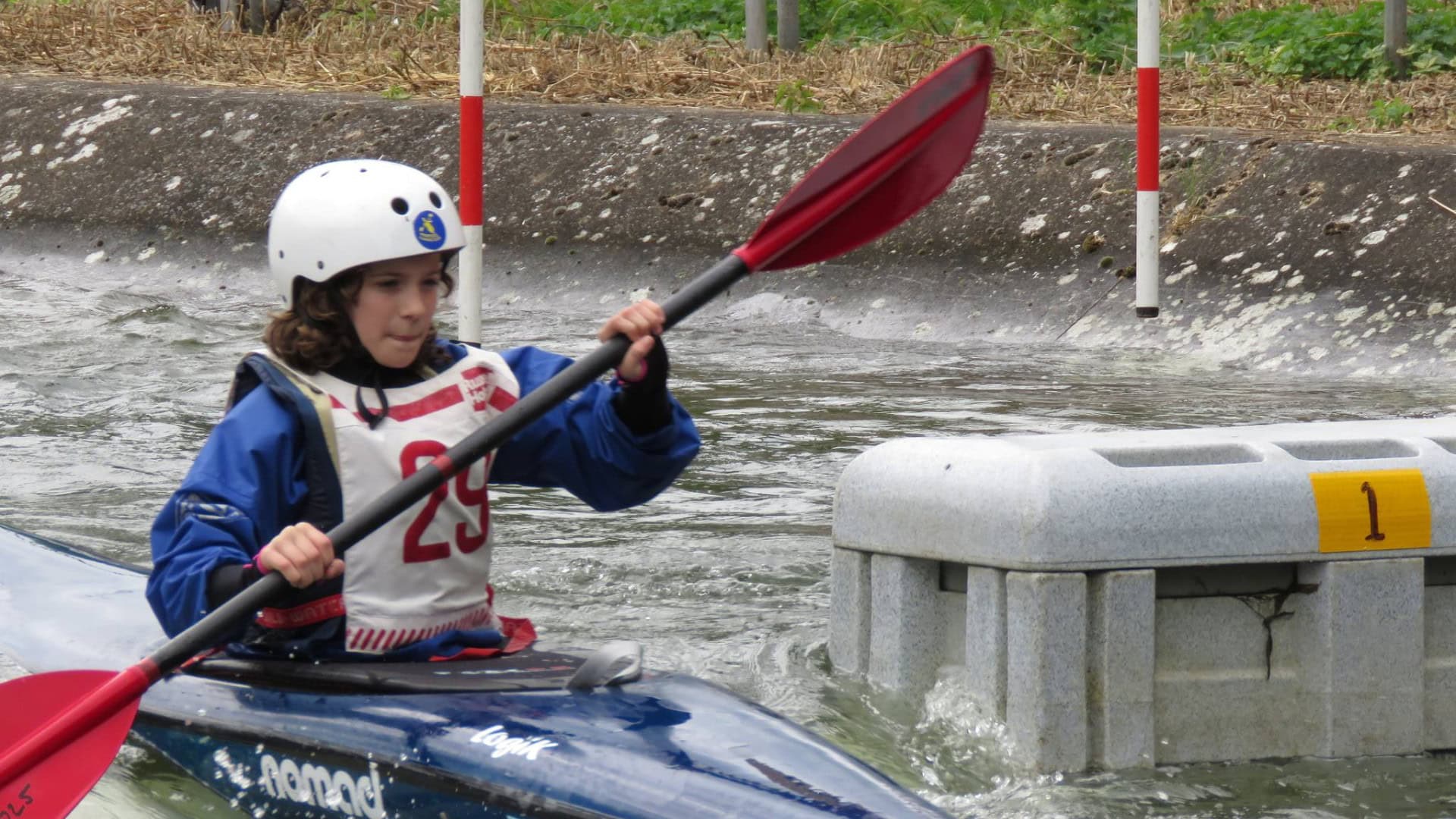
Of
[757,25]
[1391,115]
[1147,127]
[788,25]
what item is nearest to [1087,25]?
[788,25]

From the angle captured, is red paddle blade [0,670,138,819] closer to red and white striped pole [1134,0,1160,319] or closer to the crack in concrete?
the crack in concrete

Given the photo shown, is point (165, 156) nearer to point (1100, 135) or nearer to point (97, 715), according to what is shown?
point (1100, 135)

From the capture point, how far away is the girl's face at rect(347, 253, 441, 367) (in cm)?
261

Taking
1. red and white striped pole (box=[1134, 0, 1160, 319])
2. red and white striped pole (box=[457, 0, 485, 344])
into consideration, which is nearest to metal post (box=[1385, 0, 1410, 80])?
red and white striped pole (box=[1134, 0, 1160, 319])

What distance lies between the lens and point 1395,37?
356 inches

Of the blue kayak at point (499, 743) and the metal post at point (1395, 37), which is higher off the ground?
the metal post at point (1395, 37)

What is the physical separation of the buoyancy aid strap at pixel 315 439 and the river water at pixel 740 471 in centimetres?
48

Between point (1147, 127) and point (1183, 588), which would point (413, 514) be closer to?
point (1183, 588)

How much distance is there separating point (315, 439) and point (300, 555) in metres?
0.25

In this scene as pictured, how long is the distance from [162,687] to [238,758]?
0.23 m

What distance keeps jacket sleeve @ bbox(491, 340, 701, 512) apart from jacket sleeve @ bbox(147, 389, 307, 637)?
34 centimetres

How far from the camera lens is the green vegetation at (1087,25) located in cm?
929

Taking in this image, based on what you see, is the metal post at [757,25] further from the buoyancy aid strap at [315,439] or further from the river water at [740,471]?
the buoyancy aid strap at [315,439]

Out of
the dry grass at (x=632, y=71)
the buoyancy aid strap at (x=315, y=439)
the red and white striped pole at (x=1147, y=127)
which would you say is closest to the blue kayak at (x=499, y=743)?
the buoyancy aid strap at (x=315, y=439)
